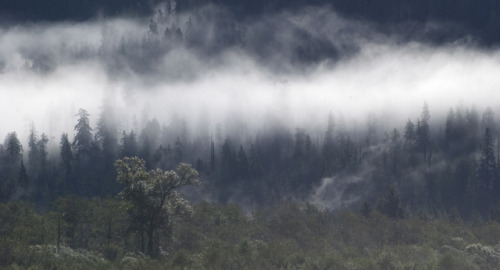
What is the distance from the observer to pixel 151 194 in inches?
4245

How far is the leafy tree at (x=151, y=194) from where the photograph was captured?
350ft

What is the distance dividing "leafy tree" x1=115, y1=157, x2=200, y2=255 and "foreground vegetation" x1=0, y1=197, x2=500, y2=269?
281 centimetres

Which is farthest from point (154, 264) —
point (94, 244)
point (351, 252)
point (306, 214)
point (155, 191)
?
point (306, 214)

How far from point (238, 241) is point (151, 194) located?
1095 inches

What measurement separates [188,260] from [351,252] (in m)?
34.1

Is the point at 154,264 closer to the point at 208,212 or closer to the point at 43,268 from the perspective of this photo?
the point at 43,268

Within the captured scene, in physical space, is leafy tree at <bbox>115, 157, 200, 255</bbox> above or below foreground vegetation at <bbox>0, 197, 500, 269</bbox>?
above

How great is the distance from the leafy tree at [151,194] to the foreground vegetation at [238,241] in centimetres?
281

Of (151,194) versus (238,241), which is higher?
(151,194)

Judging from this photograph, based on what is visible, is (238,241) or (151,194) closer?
(151,194)

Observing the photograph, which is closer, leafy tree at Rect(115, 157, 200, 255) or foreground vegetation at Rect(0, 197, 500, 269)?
foreground vegetation at Rect(0, 197, 500, 269)

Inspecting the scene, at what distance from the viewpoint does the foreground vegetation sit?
9969cm

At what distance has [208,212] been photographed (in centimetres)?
15738

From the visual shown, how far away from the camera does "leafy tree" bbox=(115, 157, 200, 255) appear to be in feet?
350
